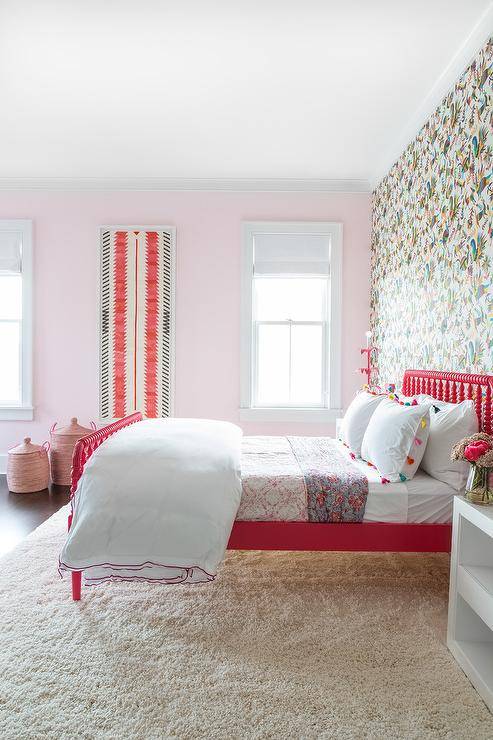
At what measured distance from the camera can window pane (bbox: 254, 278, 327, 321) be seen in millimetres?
4961

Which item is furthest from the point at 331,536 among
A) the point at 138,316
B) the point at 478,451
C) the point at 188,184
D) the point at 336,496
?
the point at 188,184

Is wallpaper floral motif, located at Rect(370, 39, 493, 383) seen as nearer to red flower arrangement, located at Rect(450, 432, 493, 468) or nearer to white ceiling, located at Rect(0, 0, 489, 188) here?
white ceiling, located at Rect(0, 0, 489, 188)

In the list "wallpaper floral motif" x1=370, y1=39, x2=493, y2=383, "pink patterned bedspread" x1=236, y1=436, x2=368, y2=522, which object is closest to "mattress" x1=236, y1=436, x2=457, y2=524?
"pink patterned bedspread" x1=236, y1=436, x2=368, y2=522

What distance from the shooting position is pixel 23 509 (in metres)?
3.96

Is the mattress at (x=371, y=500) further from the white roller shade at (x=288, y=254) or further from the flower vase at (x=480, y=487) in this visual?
the white roller shade at (x=288, y=254)

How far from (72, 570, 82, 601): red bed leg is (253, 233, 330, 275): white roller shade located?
132 inches

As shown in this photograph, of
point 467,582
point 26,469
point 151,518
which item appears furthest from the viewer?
point 26,469

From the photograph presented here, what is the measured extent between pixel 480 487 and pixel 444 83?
2.49m

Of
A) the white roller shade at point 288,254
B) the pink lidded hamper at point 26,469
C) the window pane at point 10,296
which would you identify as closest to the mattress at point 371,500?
the pink lidded hamper at point 26,469

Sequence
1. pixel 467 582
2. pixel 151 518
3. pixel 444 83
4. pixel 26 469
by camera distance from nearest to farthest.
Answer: pixel 467 582, pixel 151 518, pixel 444 83, pixel 26 469

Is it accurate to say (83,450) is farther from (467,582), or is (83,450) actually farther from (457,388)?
(457,388)

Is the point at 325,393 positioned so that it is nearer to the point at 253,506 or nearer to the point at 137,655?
the point at 253,506

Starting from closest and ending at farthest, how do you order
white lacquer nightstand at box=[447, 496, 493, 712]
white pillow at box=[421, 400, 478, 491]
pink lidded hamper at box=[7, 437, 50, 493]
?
white lacquer nightstand at box=[447, 496, 493, 712], white pillow at box=[421, 400, 478, 491], pink lidded hamper at box=[7, 437, 50, 493]

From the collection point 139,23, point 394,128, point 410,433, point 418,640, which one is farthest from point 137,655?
point 394,128
